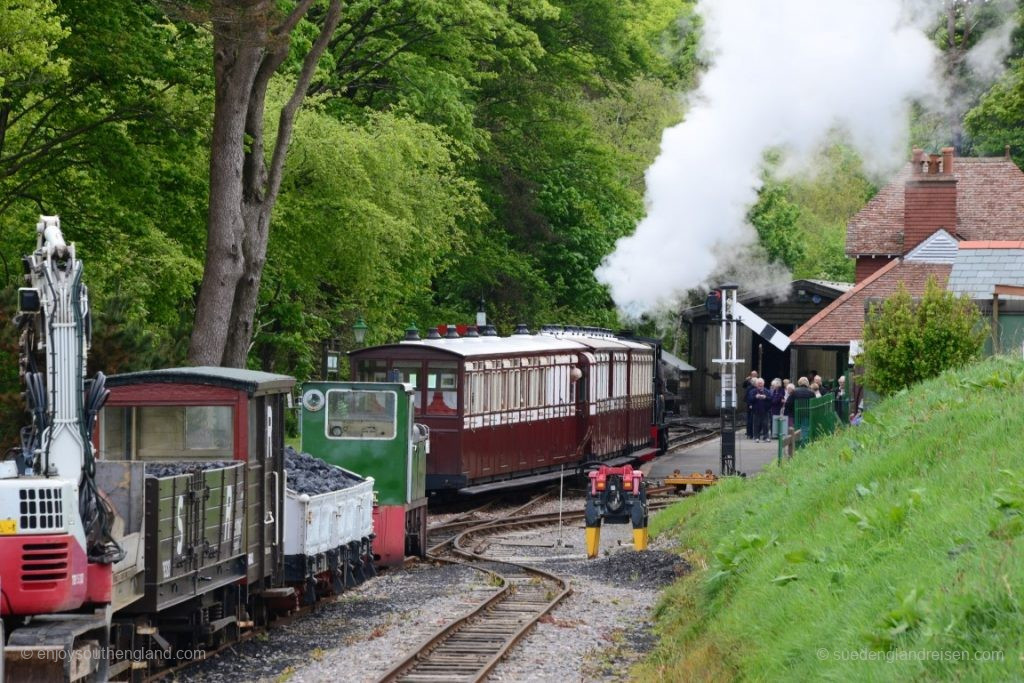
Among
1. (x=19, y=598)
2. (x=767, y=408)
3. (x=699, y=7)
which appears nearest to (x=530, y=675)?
(x=19, y=598)

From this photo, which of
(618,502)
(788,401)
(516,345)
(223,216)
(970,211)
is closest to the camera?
(618,502)

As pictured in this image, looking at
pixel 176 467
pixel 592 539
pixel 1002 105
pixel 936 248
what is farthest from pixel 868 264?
pixel 176 467

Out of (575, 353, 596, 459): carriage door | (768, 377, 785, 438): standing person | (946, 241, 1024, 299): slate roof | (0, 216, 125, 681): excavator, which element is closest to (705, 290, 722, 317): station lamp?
(946, 241, 1024, 299): slate roof

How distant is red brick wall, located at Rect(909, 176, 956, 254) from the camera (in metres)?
42.1

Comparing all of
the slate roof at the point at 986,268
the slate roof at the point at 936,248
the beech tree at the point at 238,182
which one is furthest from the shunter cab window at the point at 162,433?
the slate roof at the point at 936,248

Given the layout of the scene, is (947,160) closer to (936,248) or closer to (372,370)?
(936,248)

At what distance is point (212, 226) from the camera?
24.4 m

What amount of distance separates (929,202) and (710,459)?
36.2 ft

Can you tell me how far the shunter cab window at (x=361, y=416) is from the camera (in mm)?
20000

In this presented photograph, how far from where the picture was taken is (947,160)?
42.2 metres

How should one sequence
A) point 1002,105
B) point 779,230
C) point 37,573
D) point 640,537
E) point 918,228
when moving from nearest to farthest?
1. point 37,573
2. point 640,537
3. point 1002,105
4. point 918,228
5. point 779,230

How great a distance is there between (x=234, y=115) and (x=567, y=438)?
970cm

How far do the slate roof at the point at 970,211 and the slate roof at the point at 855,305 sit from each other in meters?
4.05

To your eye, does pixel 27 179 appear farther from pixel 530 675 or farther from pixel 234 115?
pixel 530 675
